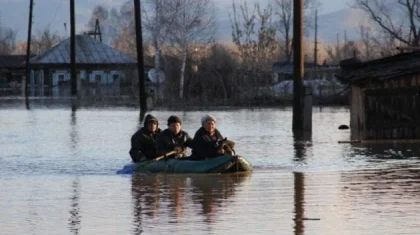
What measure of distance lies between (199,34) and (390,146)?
72263 millimetres

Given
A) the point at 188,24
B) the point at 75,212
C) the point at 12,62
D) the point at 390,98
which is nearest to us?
the point at 75,212

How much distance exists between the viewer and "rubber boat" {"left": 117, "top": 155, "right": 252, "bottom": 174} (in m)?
22.5

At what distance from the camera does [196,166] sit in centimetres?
2270

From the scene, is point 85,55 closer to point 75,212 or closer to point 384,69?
point 384,69

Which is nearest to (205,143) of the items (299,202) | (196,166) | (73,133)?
(196,166)

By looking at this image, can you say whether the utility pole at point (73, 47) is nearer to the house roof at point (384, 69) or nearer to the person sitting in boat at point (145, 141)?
the house roof at point (384, 69)

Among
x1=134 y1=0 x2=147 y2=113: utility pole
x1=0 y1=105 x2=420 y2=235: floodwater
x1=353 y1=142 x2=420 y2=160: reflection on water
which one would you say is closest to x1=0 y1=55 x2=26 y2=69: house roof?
x1=134 y1=0 x2=147 y2=113: utility pole

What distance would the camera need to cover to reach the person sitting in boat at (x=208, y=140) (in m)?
22.6

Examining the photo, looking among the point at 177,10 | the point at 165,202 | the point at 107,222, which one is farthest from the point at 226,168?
the point at 177,10

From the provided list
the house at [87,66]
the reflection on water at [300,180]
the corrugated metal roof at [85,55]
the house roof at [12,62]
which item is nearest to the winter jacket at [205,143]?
the reflection on water at [300,180]

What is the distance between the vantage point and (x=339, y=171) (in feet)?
77.6

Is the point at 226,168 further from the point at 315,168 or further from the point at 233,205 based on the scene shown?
the point at 233,205

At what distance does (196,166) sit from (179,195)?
3831 mm

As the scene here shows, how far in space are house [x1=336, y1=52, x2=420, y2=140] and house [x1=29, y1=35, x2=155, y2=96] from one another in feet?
224
